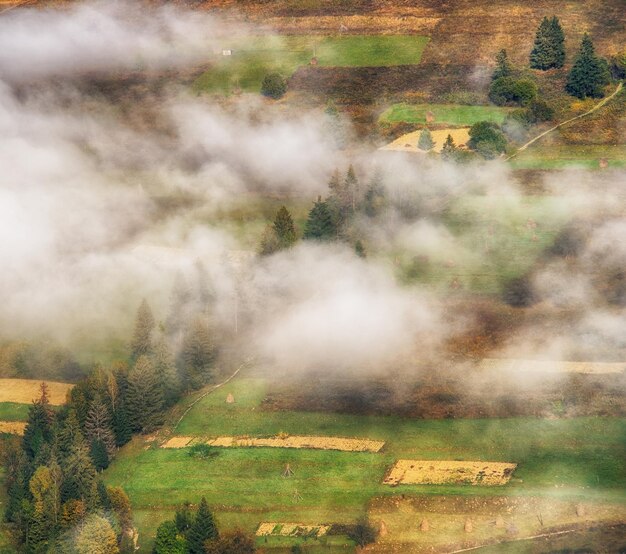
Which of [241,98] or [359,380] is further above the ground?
[241,98]

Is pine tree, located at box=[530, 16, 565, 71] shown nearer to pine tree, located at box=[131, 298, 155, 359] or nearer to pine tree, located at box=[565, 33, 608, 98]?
pine tree, located at box=[565, 33, 608, 98]

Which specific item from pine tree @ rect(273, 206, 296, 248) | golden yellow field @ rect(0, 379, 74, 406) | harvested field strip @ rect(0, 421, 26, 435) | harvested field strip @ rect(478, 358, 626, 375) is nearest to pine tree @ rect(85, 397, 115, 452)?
golden yellow field @ rect(0, 379, 74, 406)

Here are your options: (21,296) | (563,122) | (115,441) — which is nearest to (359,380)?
(115,441)

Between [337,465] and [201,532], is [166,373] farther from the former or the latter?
[201,532]

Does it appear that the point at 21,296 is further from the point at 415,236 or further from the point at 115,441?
the point at 415,236

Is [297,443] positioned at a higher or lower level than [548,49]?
lower

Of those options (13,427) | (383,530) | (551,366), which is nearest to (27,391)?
(13,427)

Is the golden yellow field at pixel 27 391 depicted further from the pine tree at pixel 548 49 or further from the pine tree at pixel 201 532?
the pine tree at pixel 548 49
